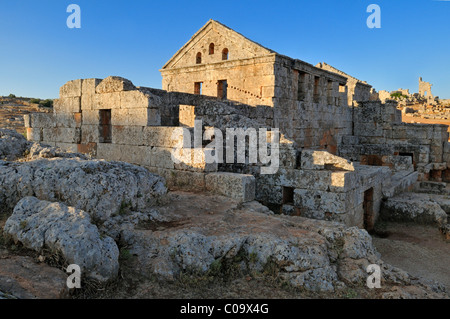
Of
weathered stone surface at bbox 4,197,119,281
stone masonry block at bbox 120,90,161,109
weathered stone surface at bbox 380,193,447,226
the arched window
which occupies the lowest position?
weathered stone surface at bbox 380,193,447,226

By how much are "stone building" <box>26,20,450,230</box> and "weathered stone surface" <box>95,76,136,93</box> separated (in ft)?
0.09

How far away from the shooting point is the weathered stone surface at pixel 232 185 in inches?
245

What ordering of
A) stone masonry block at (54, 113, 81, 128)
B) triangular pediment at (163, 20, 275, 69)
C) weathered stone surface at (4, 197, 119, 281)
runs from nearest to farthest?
weathered stone surface at (4, 197, 119, 281) → stone masonry block at (54, 113, 81, 128) → triangular pediment at (163, 20, 275, 69)

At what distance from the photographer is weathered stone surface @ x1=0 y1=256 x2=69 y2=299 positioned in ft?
9.16

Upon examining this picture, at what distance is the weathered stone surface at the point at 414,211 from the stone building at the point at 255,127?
0.34m

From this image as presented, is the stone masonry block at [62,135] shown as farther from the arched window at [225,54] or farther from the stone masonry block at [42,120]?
the arched window at [225,54]

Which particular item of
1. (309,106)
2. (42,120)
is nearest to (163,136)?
(42,120)

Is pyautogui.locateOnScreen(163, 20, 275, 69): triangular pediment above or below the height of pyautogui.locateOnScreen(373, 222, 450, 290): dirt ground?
above

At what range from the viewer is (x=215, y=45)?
45.4 ft

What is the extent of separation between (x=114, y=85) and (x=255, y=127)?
3.83m

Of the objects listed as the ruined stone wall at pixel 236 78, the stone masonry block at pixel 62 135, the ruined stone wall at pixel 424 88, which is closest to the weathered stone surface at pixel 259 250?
the stone masonry block at pixel 62 135

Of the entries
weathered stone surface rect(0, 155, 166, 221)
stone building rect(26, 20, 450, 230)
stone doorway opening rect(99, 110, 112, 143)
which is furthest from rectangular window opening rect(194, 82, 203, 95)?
weathered stone surface rect(0, 155, 166, 221)

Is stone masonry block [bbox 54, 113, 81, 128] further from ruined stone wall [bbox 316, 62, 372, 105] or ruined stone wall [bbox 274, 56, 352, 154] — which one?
ruined stone wall [bbox 316, 62, 372, 105]

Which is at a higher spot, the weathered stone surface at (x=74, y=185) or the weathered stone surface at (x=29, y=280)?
the weathered stone surface at (x=74, y=185)
